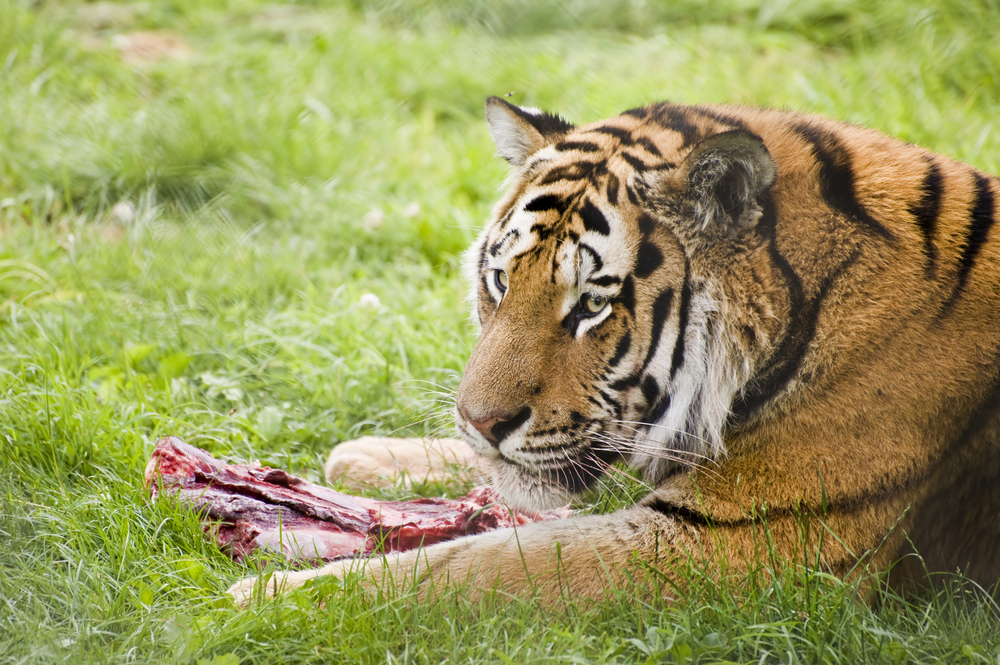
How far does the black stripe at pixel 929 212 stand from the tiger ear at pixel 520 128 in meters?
1.12

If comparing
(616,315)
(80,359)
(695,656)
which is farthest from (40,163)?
(695,656)

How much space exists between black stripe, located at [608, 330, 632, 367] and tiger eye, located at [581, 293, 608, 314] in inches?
3.9

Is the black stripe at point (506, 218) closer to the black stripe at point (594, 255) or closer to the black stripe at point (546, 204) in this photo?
the black stripe at point (546, 204)

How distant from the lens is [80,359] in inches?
146

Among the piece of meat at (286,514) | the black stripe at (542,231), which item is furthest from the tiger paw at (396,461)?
the black stripe at (542,231)

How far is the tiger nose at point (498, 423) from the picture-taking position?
2.45 metres

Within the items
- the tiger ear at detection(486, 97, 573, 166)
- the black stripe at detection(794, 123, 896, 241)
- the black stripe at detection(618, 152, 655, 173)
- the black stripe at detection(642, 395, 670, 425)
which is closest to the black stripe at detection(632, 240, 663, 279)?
the black stripe at detection(618, 152, 655, 173)

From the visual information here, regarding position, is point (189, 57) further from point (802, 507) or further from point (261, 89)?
point (802, 507)

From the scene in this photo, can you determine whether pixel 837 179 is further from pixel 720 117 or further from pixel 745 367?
→ pixel 745 367

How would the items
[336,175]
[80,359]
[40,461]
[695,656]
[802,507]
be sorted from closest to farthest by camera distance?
[695,656] → [802,507] → [40,461] → [80,359] → [336,175]

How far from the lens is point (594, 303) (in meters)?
2.45

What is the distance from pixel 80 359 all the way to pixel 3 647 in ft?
6.02

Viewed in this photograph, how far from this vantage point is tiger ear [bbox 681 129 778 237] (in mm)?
2256

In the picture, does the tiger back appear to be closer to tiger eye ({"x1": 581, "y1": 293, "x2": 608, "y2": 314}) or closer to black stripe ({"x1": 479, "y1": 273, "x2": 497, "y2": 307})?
tiger eye ({"x1": 581, "y1": 293, "x2": 608, "y2": 314})
